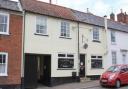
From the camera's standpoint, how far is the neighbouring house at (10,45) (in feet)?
58.0

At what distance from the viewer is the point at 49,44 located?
810 inches

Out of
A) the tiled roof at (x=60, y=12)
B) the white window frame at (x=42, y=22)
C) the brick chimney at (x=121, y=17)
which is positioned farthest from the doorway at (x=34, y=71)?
the brick chimney at (x=121, y=17)

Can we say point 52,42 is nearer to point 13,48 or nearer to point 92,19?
point 13,48

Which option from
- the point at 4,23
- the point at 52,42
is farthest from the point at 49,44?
the point at 4,23

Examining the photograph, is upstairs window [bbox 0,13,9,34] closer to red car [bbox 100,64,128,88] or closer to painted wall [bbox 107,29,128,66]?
red car [bbox 100,64,128,88]

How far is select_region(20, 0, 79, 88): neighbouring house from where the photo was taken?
19.2 meters

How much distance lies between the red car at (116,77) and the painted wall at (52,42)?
3.97m

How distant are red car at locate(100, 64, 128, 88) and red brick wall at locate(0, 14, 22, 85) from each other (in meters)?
7.06

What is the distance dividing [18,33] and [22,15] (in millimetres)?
1567

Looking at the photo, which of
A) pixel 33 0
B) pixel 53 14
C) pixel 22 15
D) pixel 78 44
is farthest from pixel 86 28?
pixel 22 15

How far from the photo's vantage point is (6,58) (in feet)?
58.3

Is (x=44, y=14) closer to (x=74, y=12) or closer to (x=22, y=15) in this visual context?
(x=22, y=15)

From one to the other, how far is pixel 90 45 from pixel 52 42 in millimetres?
5086

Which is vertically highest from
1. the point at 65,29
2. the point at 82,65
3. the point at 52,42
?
the point at 65,29
